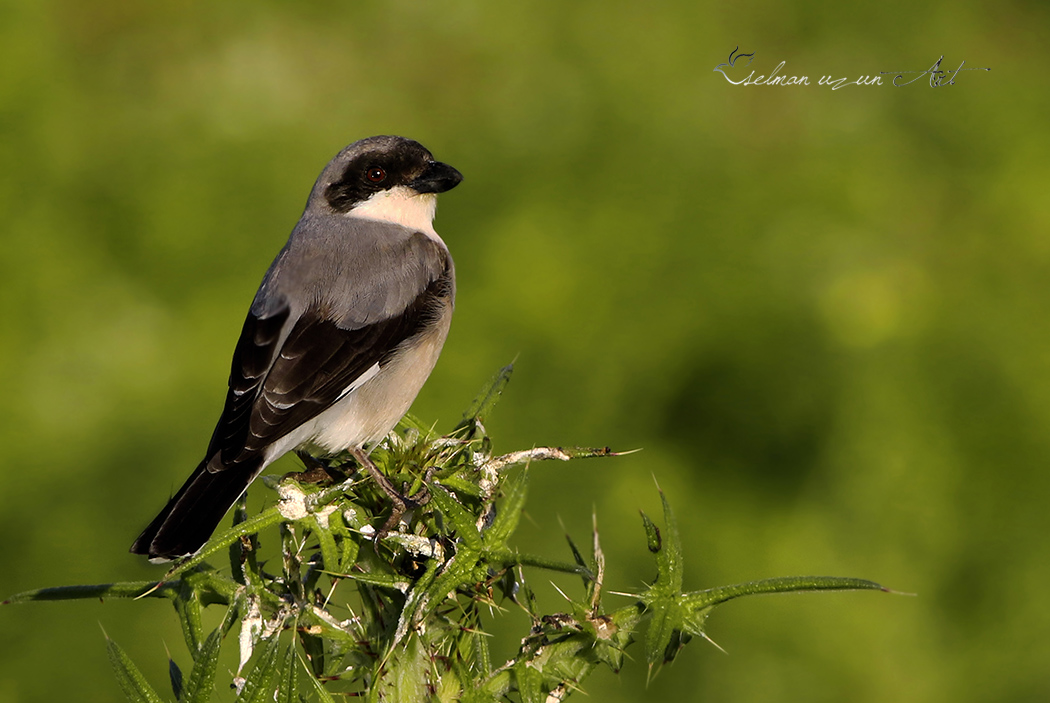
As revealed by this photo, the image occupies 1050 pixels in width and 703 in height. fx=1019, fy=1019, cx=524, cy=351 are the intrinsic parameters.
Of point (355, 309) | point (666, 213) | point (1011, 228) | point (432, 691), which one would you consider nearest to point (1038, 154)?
point (1011, 228)

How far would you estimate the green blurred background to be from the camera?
336 centimetres

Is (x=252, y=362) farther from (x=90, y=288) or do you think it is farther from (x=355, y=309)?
(x=90, y=288)

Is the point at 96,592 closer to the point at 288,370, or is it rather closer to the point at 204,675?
the point at 204,675

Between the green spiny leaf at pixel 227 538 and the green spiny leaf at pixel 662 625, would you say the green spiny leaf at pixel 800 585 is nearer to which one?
the green spiny leaf at pixel 662 625

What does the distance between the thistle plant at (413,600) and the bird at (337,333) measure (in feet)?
1.58

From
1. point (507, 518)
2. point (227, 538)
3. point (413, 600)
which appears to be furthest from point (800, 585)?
point (227, 538)

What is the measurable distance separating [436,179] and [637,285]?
131cm

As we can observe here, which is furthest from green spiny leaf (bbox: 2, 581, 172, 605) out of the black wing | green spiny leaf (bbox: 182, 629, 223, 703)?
the black wing

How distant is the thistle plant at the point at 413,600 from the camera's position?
136 cm

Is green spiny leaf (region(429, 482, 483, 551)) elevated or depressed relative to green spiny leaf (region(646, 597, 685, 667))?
elevated

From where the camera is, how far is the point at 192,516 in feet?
6.45

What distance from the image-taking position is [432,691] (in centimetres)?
148

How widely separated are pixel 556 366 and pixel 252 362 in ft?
5.41

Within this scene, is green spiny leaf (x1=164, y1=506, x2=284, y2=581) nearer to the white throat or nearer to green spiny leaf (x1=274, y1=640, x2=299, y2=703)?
green spiny leaf (x1=274, y1=640, x2=299, y2=703)
